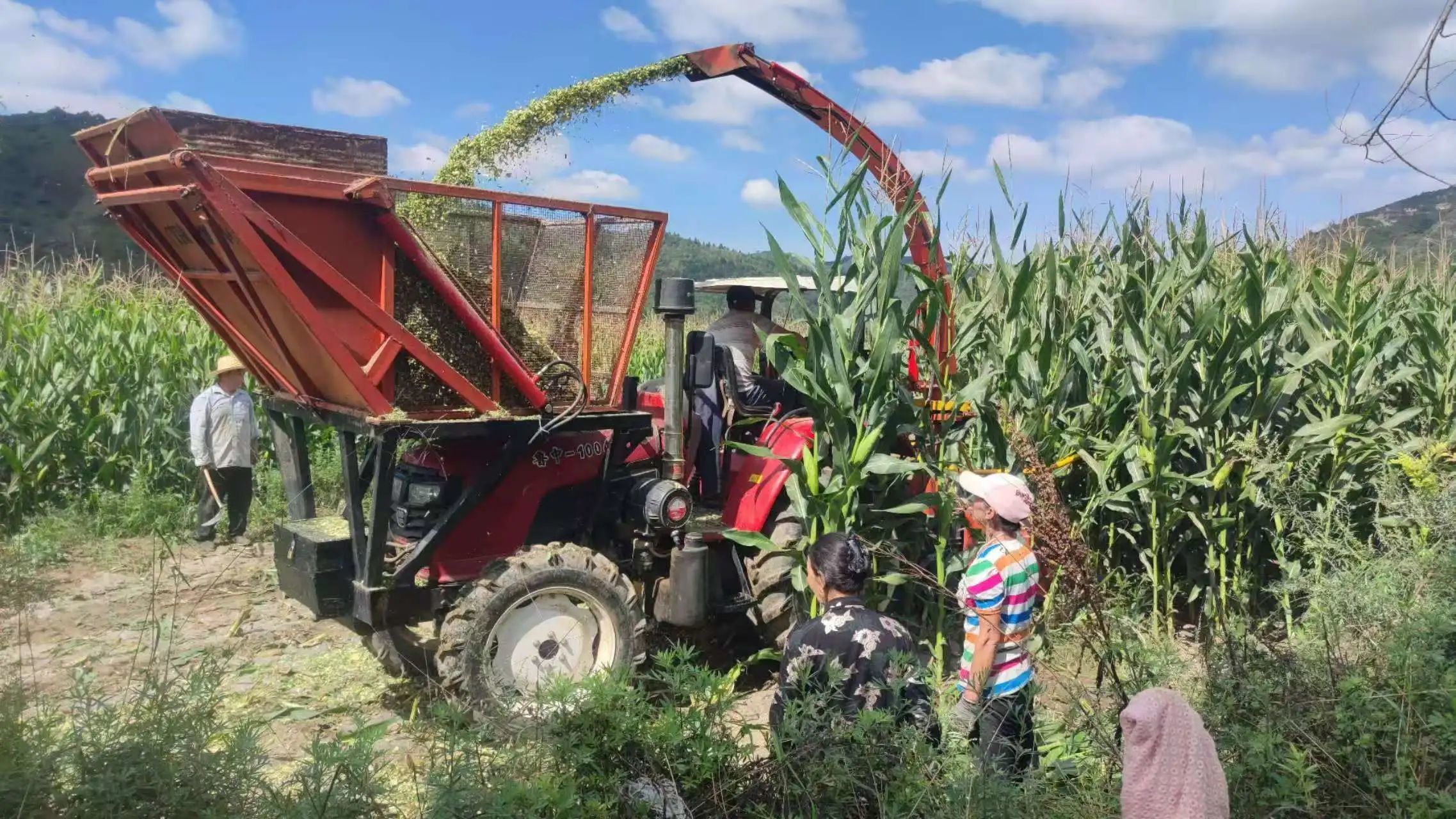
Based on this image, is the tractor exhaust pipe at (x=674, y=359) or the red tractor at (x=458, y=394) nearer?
the red tractor at (x=458, y=394)

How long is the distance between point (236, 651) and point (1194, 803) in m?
5.18

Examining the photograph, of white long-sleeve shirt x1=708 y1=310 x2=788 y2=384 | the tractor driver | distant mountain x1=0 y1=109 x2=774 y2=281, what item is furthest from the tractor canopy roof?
distant mountain x1=0 y1=109 x2=774 y2=281

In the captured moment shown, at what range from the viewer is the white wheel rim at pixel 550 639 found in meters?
4.41

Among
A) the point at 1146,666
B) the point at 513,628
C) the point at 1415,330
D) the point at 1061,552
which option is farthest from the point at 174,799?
the point at 1415,330

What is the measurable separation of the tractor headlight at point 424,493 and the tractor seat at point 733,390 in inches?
Result: 61.6

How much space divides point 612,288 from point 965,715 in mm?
2586

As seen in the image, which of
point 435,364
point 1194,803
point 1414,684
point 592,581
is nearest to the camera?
point 1194,803

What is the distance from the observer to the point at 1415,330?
654 cm

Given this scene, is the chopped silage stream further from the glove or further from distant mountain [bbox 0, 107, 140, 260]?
distant mountain [bbox 0, 107, 140, 260]

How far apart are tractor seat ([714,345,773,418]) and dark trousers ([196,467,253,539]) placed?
15.6 feet

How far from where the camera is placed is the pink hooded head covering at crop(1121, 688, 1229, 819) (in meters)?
1.86

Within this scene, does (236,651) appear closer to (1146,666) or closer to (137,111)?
(137,111)

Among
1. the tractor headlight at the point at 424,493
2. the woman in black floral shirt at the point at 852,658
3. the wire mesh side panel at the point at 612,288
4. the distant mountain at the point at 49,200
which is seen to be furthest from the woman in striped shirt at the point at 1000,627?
the distant mountain at the point at 49,200

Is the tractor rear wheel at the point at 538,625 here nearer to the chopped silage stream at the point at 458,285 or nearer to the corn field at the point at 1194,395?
the chopped silage stream at the point at 458,285
